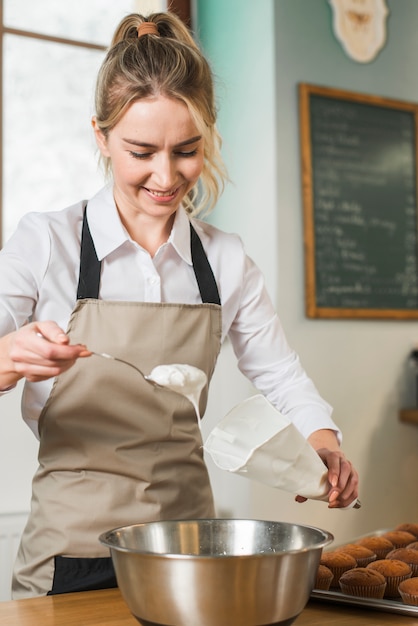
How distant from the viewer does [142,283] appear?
1.73m

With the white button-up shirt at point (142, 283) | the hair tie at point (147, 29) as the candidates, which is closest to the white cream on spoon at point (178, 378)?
the white button-up shirt at point (142, 283)

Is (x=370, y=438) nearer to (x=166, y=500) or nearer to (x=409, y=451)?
(x=409, y=451)

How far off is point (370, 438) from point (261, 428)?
2403 millimetres

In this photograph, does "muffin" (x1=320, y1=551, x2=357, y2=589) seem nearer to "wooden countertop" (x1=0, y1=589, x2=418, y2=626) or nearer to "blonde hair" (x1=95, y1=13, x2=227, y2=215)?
"wooden countertop" (x1=0, y1=589, x2=418, y2=626)

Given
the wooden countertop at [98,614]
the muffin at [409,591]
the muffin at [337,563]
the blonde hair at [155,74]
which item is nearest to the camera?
the wooden countertop at [98,614]

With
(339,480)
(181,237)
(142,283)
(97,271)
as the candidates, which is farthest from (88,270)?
(339,480)

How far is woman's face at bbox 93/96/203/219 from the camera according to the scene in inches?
62.1

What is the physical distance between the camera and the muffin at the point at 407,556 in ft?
4.79

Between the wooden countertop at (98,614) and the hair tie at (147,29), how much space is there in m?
1.10

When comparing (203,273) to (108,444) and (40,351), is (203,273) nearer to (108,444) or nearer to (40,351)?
(108,444)

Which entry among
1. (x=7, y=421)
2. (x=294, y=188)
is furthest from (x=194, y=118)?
(x=294, y=188)

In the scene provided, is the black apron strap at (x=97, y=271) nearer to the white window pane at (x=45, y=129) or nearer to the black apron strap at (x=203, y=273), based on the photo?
the black apron strap at (x=203, y=273)

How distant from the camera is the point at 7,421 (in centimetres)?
278

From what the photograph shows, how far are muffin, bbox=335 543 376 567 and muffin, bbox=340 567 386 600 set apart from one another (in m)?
0.16
